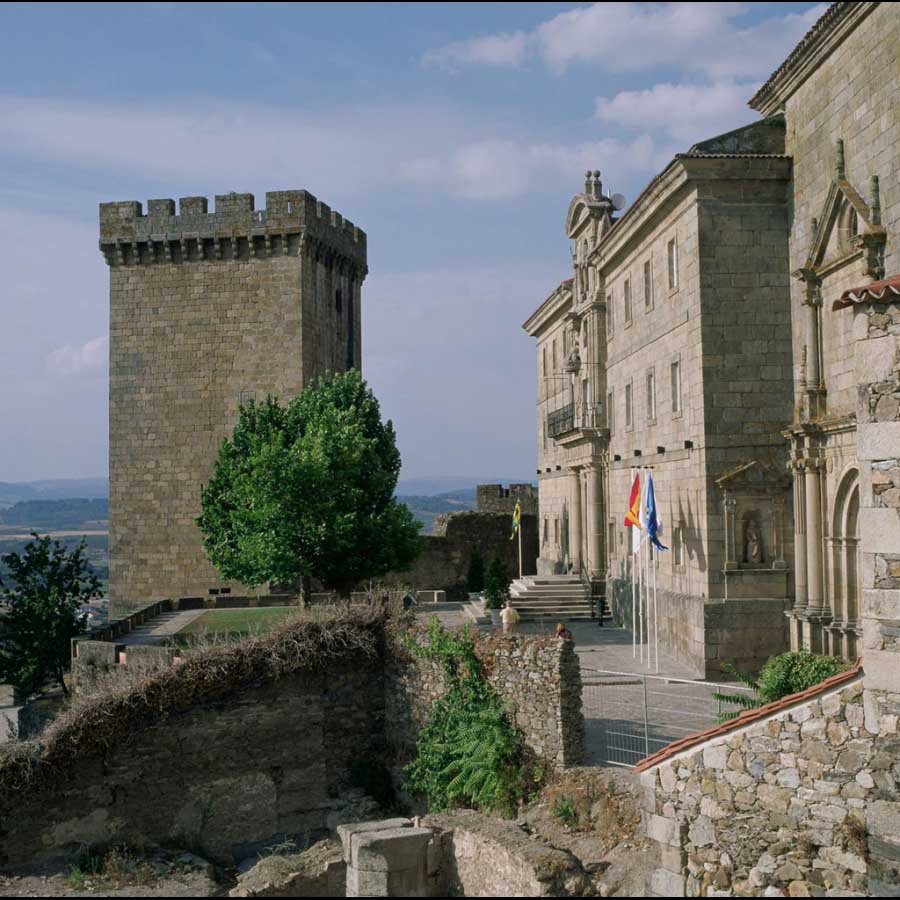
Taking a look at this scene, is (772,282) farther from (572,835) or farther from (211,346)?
(211,346)

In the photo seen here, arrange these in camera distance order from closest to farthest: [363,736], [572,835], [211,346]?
[572,835] < [363,736] < [211,346]

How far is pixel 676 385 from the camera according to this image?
2483 cm

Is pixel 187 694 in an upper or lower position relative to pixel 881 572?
lower

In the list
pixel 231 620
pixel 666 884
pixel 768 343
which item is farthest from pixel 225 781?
pixel 768 343

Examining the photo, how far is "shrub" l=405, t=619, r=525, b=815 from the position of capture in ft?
51.8

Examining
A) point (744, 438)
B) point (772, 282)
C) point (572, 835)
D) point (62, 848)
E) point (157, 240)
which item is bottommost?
point (62, 848)

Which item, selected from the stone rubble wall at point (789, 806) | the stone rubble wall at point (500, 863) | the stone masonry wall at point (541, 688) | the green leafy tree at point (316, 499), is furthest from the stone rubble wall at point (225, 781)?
the green leafy tree at point (316, 499)

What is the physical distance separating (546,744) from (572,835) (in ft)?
7.26

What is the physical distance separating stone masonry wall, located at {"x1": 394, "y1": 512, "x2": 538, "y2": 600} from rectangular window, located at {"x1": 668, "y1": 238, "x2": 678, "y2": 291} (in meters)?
23.6

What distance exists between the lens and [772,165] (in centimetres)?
2247

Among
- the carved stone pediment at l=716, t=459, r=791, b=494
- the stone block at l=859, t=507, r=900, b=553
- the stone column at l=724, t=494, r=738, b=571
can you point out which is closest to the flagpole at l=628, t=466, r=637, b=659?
the stone column at l=724, t=494, r=738, b=571

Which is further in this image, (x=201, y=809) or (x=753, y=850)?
(x=201, y=809)

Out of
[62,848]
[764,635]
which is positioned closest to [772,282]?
[764,635]

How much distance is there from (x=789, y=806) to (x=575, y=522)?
2449 centimetres
